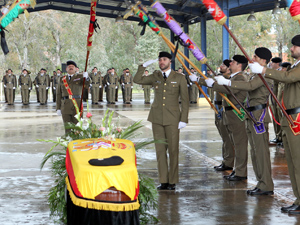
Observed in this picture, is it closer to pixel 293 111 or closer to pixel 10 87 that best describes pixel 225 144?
pixel 293 111

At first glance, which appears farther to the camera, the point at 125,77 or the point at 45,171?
the point at 125,77

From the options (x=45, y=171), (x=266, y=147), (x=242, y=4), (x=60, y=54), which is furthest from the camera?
(x=60, y=54)

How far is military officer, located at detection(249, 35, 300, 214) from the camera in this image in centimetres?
558

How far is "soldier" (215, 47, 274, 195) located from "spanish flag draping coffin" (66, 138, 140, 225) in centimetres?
269

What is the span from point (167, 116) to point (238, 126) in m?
1.33

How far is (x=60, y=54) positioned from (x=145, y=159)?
152ft

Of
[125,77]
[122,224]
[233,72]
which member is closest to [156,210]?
[122,224]

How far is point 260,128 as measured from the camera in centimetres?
679

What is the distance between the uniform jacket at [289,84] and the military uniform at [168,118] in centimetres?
164

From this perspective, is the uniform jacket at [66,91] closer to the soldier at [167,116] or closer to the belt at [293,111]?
the soldier at [167,116]

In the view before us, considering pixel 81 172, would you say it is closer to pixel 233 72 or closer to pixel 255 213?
pixel 255 213

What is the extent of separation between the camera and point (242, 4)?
22375mm

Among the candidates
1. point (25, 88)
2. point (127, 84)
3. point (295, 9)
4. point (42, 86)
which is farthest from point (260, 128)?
point (42, 86)

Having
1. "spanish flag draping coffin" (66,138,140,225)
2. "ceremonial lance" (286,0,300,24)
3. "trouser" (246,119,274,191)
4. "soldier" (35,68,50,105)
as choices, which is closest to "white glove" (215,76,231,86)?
"trouser" (246,119,274,191)
